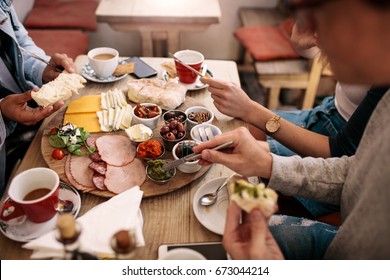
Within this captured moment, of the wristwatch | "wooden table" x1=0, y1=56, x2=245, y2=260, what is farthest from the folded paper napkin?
the wristwatch

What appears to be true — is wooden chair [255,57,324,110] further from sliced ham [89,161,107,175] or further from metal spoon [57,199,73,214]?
metal spoon [57,199,73,214]

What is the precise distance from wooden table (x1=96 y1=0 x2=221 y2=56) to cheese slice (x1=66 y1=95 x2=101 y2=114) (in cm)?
131

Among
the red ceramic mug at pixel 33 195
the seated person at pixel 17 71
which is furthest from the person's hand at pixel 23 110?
the red ceramic mug at pixel 33 195

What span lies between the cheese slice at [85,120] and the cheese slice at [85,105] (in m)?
0.02

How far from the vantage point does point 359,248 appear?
3.07ft

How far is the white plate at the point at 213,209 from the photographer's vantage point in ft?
3.62

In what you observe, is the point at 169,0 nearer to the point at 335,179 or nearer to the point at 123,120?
the point at 123,120

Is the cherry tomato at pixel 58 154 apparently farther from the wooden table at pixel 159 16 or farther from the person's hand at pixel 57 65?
the wooden table at pixel 159 16

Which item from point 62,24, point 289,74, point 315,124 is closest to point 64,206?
point 315,124

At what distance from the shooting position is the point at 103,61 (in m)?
1.72

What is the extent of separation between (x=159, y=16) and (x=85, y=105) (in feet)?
4.60

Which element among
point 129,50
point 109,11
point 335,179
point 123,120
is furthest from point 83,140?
point 129,50

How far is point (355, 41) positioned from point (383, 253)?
57 centimetres

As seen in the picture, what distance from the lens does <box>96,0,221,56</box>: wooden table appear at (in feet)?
8.86
